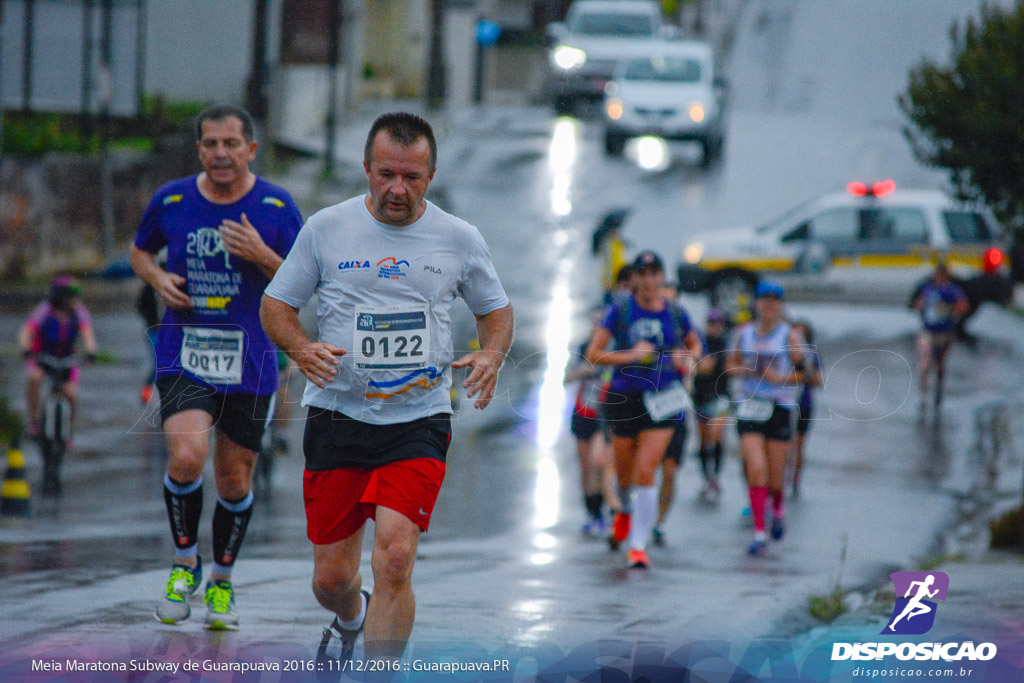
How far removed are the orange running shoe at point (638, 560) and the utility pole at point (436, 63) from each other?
28016mm

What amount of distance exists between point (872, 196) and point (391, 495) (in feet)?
59.0

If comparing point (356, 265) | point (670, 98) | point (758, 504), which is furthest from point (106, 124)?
point (356, 265)

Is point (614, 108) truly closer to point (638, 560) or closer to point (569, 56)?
point (569, 56)

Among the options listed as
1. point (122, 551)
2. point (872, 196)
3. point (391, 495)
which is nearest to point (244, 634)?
point (391, 495)

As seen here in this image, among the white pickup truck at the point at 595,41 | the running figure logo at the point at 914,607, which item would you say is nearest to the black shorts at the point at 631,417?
the running figure logo at the point at 914,607

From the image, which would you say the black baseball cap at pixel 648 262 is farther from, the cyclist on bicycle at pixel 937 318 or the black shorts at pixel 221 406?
the cyclist on bicycle at pixel 937 318

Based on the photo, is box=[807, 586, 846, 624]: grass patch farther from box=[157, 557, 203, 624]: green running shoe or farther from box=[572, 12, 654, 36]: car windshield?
box=[572, 12, 654, 36]: car windshield

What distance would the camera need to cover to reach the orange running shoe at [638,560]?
28.1ft

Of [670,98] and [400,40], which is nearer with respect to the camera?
[670,98]

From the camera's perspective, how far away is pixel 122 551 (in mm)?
8500

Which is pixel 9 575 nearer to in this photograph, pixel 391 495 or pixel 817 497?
pixel 391 495

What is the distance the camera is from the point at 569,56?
31.7 metres

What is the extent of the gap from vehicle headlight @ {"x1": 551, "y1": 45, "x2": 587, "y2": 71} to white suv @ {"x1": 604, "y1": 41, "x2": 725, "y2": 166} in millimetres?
3830

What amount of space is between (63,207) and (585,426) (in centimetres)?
1489
